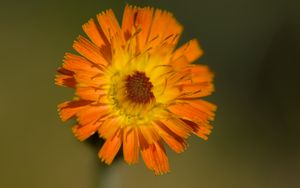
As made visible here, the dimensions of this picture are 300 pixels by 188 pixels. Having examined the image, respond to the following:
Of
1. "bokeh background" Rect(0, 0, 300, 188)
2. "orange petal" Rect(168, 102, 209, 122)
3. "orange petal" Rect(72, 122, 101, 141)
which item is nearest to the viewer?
"orange petal" Rect(72, 122, 101, 141)

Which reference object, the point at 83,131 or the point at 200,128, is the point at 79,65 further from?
the point at 200,128

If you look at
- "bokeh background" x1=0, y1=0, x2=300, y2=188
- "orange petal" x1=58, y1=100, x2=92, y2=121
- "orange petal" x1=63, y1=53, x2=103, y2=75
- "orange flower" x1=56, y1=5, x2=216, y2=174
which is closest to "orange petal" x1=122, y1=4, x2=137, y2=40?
"orange flower" x1=56, y1=5, x2=216, y2=174

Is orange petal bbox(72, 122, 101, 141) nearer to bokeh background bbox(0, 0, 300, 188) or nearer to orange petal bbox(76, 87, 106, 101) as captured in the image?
orange petal bbox(76, 87, 106, 101)

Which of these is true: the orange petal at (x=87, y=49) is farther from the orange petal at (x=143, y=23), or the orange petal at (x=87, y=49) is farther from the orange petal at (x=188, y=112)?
the orange petal at (x=188, y=112)

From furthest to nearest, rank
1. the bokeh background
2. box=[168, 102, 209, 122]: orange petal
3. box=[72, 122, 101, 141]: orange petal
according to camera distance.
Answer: the bokeh background
box=[168, 102, 209, 122]: orange petal
box=[72, 122, 101, 141]: orange petal

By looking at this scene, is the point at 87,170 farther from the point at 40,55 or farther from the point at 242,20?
the point at 242,20

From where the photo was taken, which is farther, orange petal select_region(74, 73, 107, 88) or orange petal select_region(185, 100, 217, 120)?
orange petal select_region(185, 100, 217, 120)
